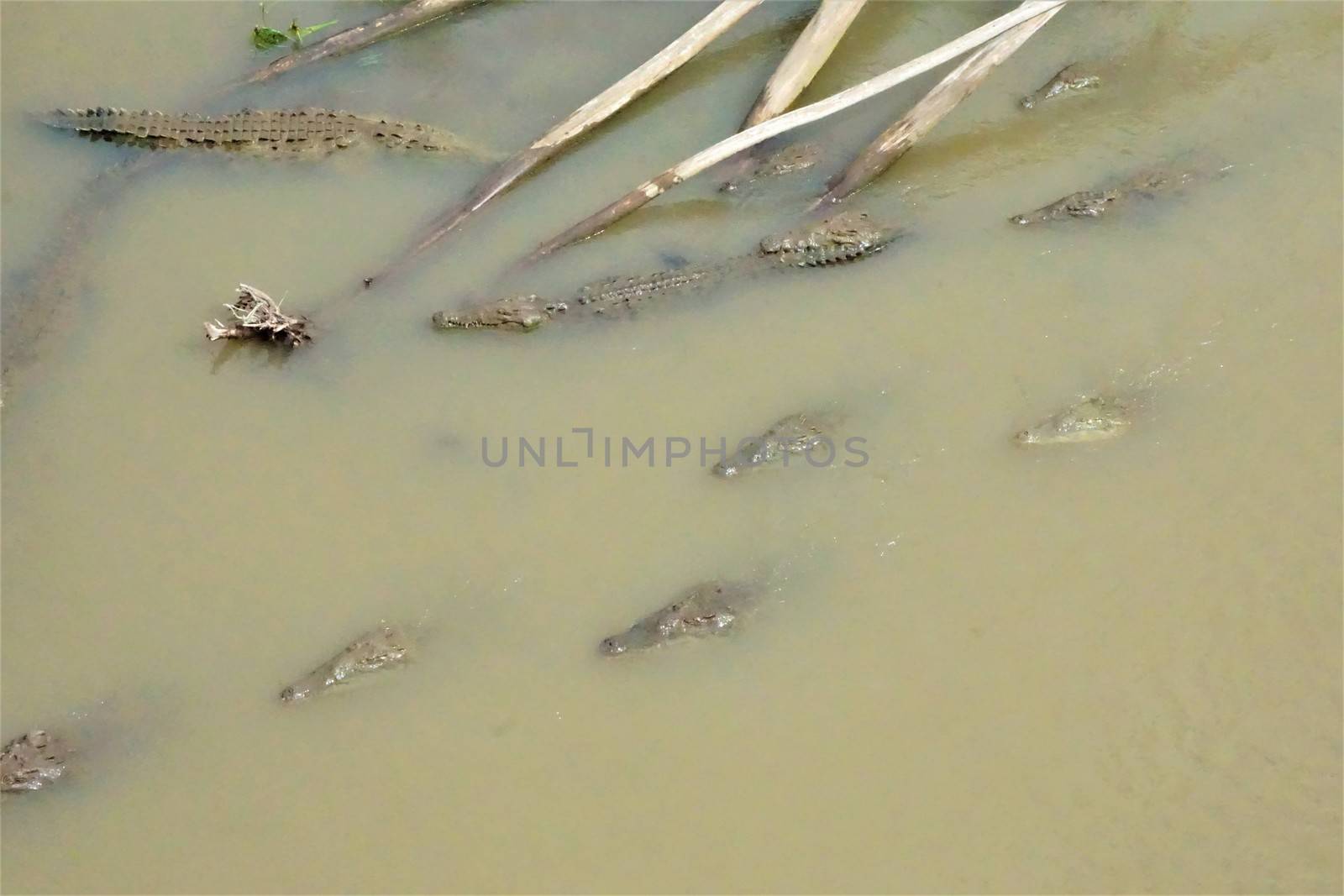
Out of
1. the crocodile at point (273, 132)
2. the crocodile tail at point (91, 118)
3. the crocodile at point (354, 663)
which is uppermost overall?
the crocodile tail at point (91, 118)

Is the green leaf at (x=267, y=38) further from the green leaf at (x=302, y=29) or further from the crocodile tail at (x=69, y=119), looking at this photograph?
the crocodile tail at (x=69, y=119)


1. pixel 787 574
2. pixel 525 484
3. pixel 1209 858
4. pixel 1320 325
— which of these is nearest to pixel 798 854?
pixel 787 574

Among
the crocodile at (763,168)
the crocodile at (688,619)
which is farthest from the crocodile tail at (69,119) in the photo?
the crocodile at (688,619)

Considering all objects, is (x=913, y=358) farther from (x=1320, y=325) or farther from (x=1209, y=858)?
(x=1209, y=858)

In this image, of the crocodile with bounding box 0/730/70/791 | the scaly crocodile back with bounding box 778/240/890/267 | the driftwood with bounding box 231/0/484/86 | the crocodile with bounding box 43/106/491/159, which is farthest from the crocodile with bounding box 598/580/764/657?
the driftwood with bounding box 231/0/484/86

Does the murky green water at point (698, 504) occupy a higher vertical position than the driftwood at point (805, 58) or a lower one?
lower

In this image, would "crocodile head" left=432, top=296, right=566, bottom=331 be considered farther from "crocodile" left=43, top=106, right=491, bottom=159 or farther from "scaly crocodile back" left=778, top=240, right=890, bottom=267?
"scaly crocodile back" left=778, top=240, right=890, bottom=267
